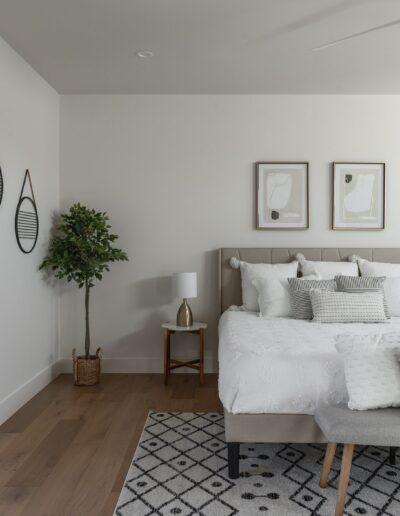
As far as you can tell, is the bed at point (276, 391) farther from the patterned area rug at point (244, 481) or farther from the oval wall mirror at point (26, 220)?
the oval wall mirror at point (26, 220)

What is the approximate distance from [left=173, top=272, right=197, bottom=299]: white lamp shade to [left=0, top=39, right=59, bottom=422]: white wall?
1206 mm

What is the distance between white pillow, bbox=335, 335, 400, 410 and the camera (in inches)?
89.3

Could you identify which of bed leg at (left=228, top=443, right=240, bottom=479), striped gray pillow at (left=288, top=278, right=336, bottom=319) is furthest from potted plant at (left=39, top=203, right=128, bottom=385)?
bed leg at (left=228, top=443, right=240, bottom=479)

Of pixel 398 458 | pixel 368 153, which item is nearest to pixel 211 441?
pixel 398 458

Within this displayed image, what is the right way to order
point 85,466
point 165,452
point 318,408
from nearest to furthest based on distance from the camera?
point 318,408 < point 85,466 < point 165,452

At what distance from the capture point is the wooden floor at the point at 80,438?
7.69ft

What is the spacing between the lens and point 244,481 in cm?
252

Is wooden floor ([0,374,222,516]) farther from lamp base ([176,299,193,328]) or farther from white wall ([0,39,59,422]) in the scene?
lamp base ([176,299,193,328])

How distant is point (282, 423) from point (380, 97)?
350 centimetres

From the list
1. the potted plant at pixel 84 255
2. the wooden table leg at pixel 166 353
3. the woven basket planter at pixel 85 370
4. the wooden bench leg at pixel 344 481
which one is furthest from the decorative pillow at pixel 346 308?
the woven basket planter at pixel 85 370

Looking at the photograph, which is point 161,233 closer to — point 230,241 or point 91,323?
point 230,241

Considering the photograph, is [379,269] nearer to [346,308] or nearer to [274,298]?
[346,308]

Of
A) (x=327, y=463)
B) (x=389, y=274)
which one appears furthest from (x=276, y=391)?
(x=389, y=274)

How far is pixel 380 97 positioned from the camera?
15.3 feet
